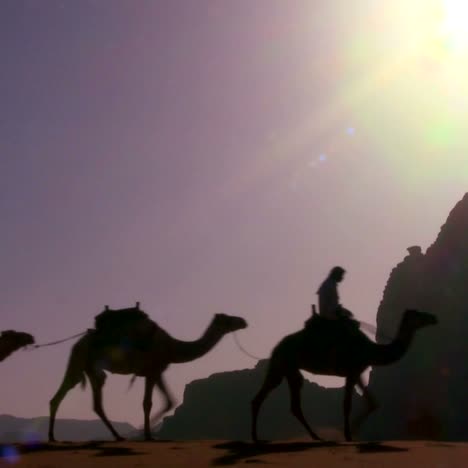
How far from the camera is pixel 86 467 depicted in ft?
28.5

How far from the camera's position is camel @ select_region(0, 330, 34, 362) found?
16.3 m

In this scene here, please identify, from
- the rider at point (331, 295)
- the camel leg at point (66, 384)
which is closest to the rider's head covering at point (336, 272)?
the rider at point (331, 295)

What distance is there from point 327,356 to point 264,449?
12.5 ft

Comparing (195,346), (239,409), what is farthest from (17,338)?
(239,409)

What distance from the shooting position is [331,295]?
49.9ft

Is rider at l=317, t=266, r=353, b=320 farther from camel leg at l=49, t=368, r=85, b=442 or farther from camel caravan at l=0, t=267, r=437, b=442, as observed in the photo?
camel leg at l=49, t=368, r=85, b=442

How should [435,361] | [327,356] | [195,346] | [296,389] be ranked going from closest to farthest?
[327,356] < [296,389] < [195,346] < [435,361]

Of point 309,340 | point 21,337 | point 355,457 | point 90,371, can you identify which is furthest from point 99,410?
point 355,457

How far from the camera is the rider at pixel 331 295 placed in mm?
15109

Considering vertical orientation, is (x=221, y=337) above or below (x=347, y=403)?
above

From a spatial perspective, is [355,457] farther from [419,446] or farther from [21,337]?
[21,337]

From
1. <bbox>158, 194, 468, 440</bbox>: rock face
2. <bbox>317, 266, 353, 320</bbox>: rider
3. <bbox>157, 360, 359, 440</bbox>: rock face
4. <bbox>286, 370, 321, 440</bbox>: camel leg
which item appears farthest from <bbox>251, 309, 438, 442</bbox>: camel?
<bbox>157, 360, 359, 440</bbox>: rock face

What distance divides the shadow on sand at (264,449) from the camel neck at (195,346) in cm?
469

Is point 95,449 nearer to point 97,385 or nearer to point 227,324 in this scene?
point 97,385
